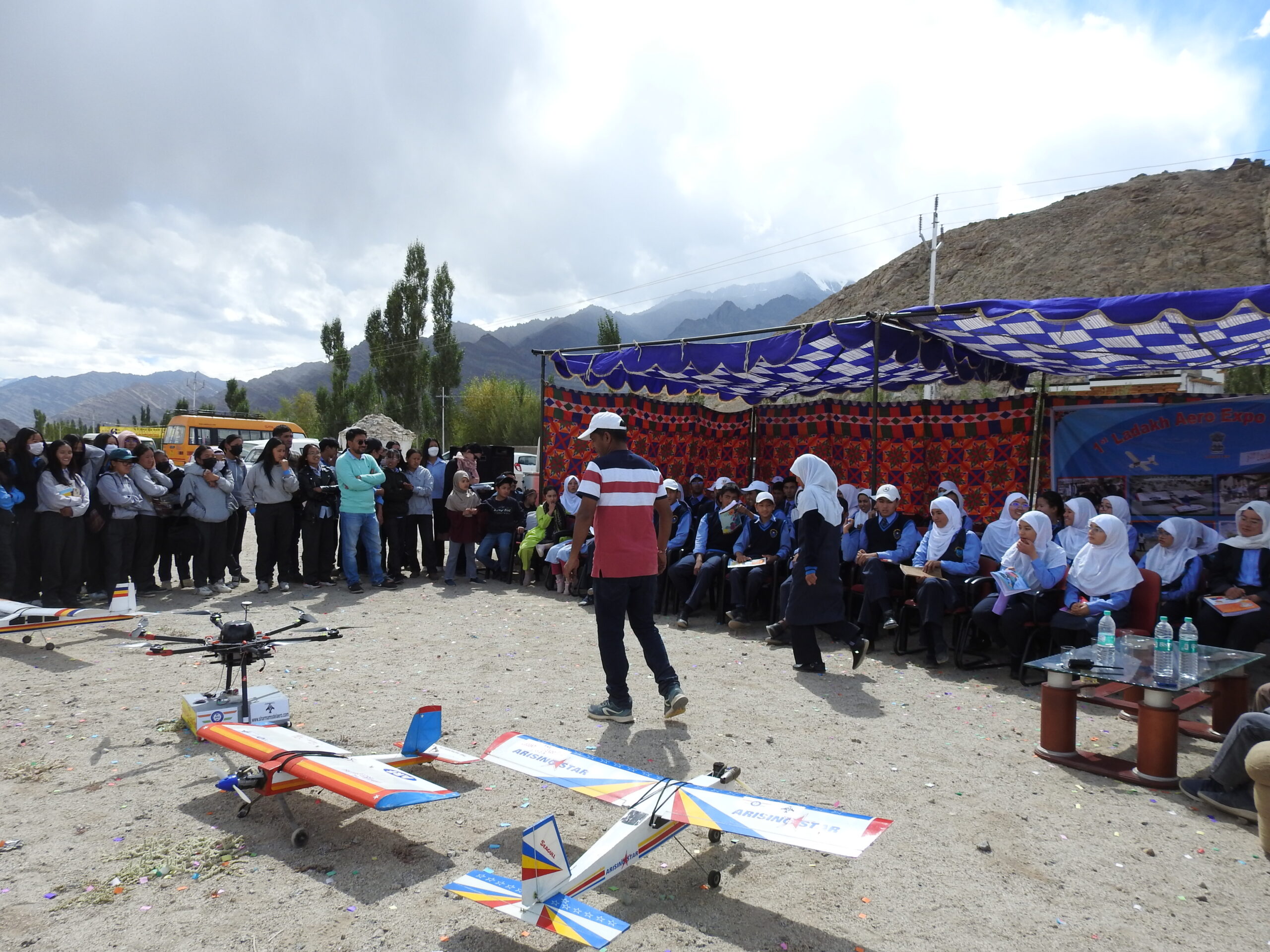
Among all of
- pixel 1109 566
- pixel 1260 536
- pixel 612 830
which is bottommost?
pixel 612 830

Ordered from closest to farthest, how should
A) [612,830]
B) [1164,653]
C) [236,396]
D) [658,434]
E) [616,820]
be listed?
[612,830] < [616,820] < [1164,653] < [658,434] < [236,396]

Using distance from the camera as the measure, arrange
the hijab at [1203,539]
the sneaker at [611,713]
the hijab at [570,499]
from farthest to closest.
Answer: the hijab at [570,499], the hijab at [1203,539], the sneaker at [611,713]

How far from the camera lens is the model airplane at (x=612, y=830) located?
98.2 inches

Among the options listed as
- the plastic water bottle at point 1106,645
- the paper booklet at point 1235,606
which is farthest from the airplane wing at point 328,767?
the paper booklet at point 1235,606

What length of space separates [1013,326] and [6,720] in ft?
25.7

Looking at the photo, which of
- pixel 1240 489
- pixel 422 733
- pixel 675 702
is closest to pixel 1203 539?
pixel 1240 489

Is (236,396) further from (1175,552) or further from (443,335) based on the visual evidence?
(1175,552)

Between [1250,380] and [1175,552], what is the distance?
28.5 m

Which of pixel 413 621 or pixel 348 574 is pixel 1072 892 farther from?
pixel 348 574

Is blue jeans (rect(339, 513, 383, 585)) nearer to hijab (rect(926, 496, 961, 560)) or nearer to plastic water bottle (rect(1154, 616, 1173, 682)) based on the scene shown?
hijab (rect(926, 496, 961, 560))

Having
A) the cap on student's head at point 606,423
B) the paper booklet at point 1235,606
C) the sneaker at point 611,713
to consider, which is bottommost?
the sneaker at point 611,713

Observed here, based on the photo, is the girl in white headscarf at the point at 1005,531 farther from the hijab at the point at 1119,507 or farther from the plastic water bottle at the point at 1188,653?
the plastic water bottle at the point at 1188,653

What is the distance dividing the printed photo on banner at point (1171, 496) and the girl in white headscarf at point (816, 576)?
4.49m

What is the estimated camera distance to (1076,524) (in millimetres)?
7352
